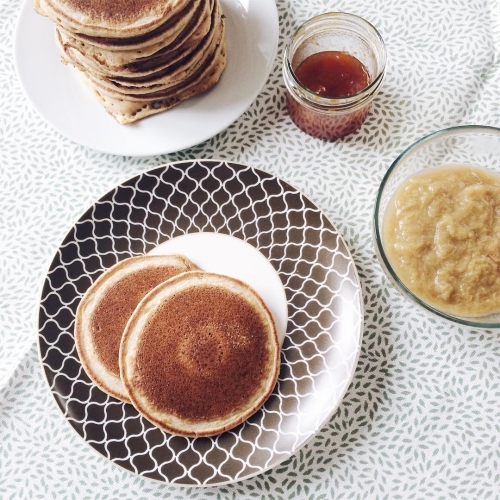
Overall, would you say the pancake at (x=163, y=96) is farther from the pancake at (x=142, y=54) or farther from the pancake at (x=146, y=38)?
the pancake at (x=146, y=38)

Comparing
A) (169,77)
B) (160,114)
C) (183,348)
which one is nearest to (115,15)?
(169,77)

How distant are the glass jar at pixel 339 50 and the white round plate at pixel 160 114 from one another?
119mm

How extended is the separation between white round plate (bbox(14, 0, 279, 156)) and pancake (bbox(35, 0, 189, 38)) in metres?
0.33

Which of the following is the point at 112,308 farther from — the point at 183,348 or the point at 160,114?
the point at 160,114

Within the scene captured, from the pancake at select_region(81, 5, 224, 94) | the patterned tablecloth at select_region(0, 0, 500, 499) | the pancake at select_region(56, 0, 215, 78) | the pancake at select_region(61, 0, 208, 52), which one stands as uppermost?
the pancake at select_region(61, 0, 208, 52)

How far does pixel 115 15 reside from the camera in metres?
1.58

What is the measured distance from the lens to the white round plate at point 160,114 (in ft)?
6.02

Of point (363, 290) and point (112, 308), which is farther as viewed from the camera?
point (363, 290)

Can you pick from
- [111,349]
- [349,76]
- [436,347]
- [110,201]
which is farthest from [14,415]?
[349,76]

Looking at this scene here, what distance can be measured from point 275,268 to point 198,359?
0.37m

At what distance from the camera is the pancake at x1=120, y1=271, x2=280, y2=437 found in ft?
5.28

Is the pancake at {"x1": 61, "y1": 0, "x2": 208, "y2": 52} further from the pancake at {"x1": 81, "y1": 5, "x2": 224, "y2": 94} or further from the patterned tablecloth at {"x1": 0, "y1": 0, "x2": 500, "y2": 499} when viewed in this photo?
the patterned tablecloth at {"x1": 0, "y1": 0, "x2": 500, "y2": 499}

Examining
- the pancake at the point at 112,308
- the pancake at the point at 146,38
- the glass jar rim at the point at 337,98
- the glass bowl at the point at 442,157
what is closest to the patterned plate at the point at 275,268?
the pancake at the point at 112,308

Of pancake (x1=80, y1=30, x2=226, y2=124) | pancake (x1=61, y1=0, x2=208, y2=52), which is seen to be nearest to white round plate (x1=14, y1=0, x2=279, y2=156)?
pancake (x1=80, y1=30, x2=226, y2=124)
